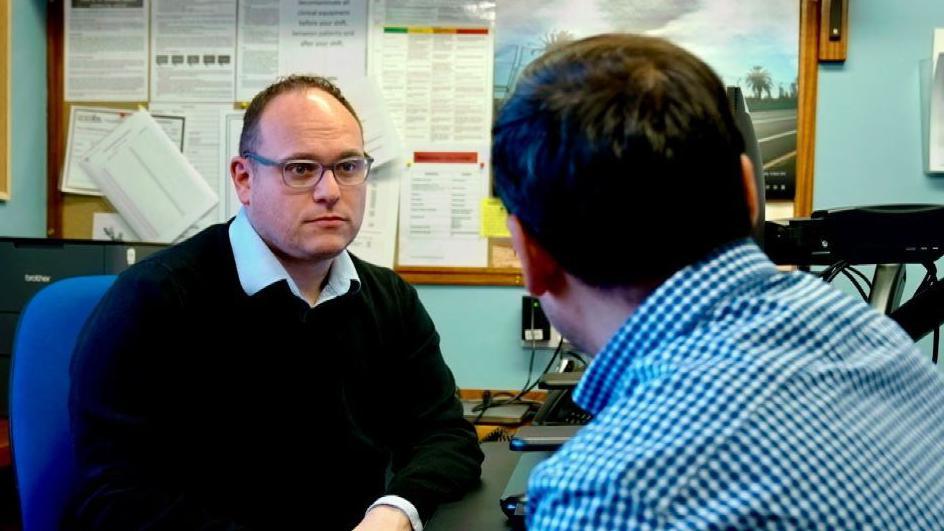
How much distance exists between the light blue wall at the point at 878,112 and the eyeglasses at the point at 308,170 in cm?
132

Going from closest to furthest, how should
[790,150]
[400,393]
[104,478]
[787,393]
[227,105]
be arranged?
1. [787,393]
2. [104,478]
3. [400,393]
4. [790,150]
5. [227,105]

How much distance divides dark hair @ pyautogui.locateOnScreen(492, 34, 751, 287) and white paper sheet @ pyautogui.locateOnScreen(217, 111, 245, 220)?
5.99 ft

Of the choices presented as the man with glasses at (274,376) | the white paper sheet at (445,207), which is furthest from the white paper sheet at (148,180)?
the man with glasses at (274,376)

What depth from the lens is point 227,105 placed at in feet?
7.65

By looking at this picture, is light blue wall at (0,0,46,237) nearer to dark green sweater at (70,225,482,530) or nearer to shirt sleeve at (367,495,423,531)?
dark green sweater at (70,225,482,530)

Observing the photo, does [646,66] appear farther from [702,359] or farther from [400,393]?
[400,393]

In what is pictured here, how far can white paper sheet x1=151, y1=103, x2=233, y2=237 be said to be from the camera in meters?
2.32

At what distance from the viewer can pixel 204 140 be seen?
233cm

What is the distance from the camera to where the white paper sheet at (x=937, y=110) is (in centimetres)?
205

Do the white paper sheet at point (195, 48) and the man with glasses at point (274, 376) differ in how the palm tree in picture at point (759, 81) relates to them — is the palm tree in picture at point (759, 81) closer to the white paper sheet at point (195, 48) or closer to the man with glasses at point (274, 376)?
the man with glasses at point (274, 376)

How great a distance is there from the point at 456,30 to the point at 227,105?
0.67m

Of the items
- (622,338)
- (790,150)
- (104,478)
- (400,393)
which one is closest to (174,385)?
(104,478)

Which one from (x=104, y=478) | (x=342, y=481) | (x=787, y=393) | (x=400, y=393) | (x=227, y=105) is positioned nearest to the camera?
(x=787, y=393)

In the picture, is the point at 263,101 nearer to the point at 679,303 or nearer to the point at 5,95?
the point at 679,303
